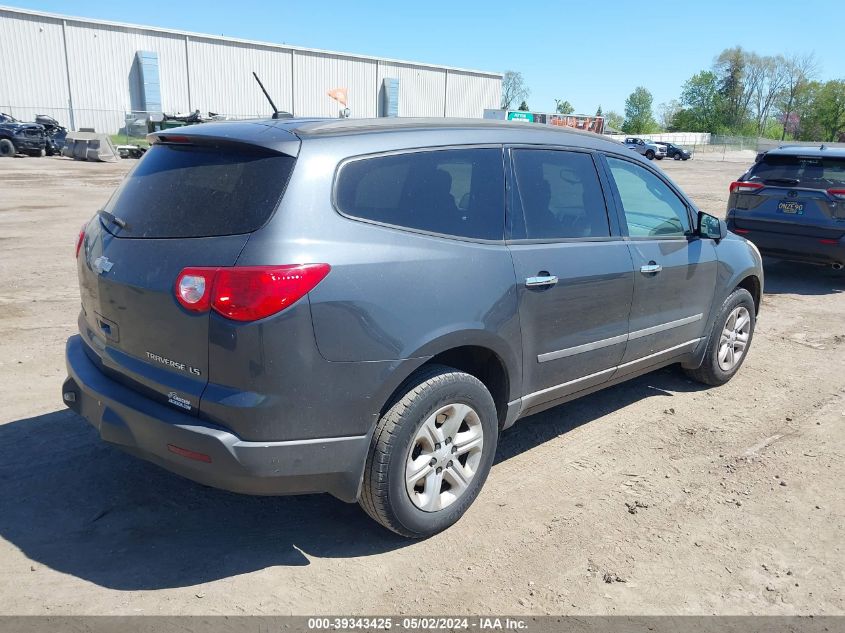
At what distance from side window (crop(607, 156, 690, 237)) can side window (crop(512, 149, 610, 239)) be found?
0.25 m

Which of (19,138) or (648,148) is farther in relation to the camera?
(648,148)

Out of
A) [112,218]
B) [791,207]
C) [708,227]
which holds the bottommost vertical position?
[791,207]

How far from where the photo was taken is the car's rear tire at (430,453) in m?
3.05

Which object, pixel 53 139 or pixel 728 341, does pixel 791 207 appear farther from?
pixel 53 139

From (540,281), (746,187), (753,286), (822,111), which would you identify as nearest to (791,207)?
(746,187)

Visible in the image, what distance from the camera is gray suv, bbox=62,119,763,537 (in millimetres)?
2748

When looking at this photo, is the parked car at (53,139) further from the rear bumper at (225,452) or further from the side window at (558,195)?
the rear bumper at (225,452)

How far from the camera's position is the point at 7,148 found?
1192 inches

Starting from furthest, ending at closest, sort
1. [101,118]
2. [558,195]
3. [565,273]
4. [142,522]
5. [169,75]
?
1. [169,75]
2. [101,118]
3. [558,195]
4. [565,273]
5. [142,522]

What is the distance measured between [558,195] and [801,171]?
663 centimetres

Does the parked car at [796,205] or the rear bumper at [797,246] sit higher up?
the parked car at [796,205]

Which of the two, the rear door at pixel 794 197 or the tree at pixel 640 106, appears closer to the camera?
the rear door at pixel 794 197

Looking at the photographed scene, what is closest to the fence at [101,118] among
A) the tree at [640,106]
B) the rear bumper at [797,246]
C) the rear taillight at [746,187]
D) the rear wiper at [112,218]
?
the rear taillight at [746,187]

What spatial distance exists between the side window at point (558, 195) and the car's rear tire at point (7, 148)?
32532 millimetres
